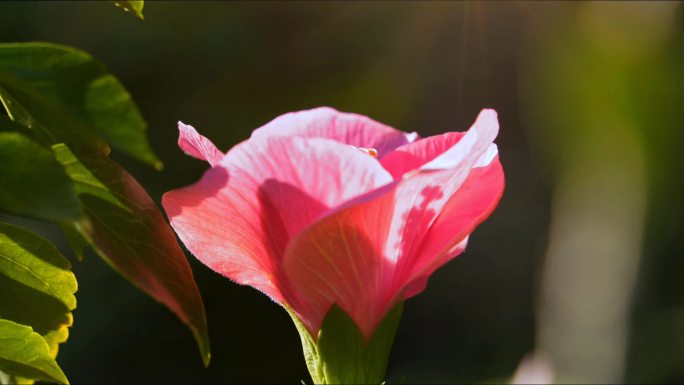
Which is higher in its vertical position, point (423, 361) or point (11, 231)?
point (11, 231)

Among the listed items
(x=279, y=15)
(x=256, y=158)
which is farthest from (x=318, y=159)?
(x=279, y=15)

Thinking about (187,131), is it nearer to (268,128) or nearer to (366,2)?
(268,128)

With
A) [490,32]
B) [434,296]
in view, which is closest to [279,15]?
[490,32]

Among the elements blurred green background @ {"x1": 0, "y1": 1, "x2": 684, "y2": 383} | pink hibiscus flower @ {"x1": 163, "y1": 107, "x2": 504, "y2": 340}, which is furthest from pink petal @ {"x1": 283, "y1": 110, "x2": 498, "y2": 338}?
blurred green background @ {"x1": 0, "y1": 1, "x2": 684, "y2": 383}

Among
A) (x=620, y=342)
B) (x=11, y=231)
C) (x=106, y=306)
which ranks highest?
(x=11, y=231)

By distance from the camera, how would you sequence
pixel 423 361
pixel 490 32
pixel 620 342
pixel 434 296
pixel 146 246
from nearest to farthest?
pixel 146 246 < pixel 620 342 < pixel 423 361 < pixel 434 296 < pixel 490 32

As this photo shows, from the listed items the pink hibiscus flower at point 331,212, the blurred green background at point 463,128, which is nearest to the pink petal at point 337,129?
the pink hibiscus flower at point 331,212

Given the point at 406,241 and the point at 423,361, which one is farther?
the point at 423,361

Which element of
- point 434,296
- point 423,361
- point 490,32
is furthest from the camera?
point 490,32
